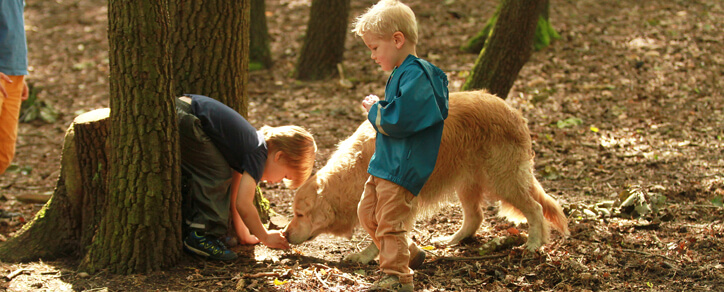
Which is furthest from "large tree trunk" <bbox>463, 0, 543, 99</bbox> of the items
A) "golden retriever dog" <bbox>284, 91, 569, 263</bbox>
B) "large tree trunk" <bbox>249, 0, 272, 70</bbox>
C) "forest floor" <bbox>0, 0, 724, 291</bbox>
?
"large tree trunk" <bbox>249, 0, 272, 70</bbox>

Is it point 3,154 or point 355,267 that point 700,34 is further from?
point 3,154

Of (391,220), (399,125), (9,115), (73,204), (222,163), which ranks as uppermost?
(399,125)

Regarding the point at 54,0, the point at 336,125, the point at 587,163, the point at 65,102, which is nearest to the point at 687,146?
the point at 587,163

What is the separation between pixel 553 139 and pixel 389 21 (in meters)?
4.35

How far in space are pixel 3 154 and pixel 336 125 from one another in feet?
12.5

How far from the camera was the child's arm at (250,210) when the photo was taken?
405cm

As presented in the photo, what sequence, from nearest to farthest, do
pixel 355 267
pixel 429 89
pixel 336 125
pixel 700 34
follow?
pixel 429 89 → pixel 355 267 → pixel 336 125 → pixel 700 34

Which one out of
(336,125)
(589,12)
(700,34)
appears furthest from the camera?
(589,12)

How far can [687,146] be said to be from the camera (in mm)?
6516

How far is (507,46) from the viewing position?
615 centimetres

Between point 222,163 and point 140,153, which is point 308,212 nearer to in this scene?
point 222,163

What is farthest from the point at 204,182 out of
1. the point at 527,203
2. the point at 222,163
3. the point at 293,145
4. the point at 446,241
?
the point at 527,203

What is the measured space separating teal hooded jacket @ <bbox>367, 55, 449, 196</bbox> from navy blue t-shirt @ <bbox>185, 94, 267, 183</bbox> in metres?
0.98

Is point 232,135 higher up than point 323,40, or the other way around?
point 323,40
